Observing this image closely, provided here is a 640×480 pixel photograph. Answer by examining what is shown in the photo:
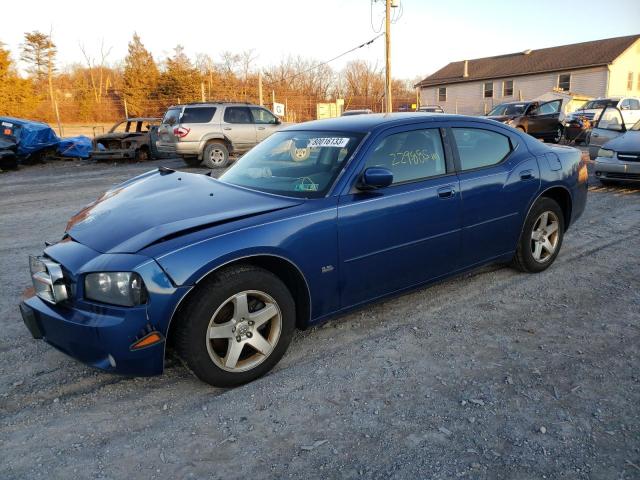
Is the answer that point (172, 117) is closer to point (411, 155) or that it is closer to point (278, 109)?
point (278, 109)

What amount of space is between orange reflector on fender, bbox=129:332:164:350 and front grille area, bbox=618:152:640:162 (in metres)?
9.00

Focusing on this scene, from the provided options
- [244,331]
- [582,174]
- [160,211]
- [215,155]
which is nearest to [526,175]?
[582,174]

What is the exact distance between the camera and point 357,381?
302 centimetres

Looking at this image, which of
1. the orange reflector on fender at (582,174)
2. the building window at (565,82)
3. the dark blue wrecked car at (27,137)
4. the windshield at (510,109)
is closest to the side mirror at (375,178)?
the orange reflector on fender at (582,174)

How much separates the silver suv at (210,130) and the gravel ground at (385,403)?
32.4 feet

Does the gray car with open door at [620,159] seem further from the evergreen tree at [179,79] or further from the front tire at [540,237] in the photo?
the evergreen tree at [179,79]

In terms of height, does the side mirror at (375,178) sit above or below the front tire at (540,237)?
above

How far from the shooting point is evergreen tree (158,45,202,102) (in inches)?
1387

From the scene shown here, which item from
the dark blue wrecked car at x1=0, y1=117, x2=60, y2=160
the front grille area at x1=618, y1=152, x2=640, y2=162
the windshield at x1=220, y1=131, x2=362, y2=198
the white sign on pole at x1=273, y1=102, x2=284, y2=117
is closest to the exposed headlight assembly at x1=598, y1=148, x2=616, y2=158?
the front grille area at x1=618, y1=152, x2=640, y2=162

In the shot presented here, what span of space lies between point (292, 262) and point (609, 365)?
212 cm

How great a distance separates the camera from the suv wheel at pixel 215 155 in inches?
547

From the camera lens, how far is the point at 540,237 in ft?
15.6

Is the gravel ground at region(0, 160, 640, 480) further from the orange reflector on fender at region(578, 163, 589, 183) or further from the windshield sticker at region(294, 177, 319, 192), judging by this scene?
the orange reflector on fender at region(578, 163, 589, 183)

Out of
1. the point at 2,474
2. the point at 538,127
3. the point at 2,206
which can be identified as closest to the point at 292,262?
the point at 2,474
